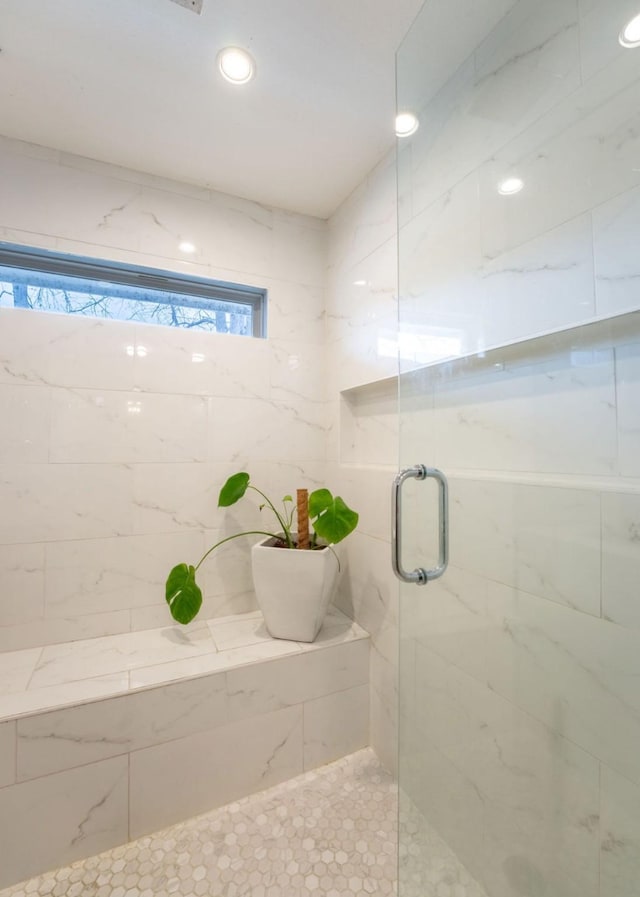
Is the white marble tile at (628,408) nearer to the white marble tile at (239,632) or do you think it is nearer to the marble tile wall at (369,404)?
the marble tile wall at (369,404)

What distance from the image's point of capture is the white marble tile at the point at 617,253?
75 cm

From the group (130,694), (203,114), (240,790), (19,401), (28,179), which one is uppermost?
(203,114)

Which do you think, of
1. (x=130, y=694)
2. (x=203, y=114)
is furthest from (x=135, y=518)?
(x=203, y=114)

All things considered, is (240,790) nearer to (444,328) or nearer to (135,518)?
(135,518)

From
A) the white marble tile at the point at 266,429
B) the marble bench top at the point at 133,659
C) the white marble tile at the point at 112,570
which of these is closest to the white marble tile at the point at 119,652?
the marble bench top at the point at 133,659

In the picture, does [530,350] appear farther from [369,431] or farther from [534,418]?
[369,431]

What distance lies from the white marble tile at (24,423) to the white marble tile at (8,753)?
2.88ft

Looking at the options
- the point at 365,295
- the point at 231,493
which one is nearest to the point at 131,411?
the point at 231,493

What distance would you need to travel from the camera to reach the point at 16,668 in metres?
1.33

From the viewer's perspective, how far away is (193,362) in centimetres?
174

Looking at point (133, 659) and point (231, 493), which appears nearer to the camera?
point (133, 659)

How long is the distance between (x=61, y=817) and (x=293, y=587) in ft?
2.99

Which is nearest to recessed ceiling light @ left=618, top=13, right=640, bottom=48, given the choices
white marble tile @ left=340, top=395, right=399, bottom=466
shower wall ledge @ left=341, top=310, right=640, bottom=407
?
shower wall ledge @ left=341, top=310, right=640, bottom=407

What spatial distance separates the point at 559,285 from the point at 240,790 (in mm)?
1804
